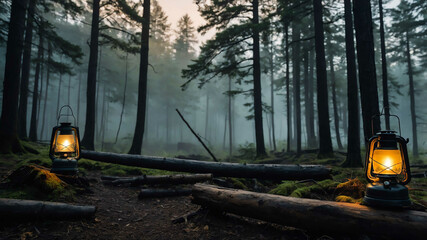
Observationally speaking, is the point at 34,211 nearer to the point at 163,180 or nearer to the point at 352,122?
the point at 163,180

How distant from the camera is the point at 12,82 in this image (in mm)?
9219

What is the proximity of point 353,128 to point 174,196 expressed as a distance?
8.30 m

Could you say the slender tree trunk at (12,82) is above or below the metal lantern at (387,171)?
above

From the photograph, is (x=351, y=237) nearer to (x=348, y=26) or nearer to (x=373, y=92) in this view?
(x=373, y=92)

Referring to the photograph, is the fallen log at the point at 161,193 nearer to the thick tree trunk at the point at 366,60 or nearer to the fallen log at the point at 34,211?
the fallen log at the point at 34,211

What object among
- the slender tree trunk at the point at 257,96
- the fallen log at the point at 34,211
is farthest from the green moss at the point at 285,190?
the slender tree trunk at the point at 257,96

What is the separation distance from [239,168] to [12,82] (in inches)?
396

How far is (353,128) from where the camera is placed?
381 inches

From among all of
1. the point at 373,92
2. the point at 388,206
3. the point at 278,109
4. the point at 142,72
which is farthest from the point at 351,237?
the point at 278,109

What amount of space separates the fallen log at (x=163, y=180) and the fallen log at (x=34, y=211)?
2692mm

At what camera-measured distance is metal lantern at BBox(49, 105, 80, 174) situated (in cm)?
491

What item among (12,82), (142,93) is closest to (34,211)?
(12,82)

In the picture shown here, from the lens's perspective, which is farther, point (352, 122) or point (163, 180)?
point (352, 122)

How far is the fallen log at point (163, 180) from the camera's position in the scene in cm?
655
